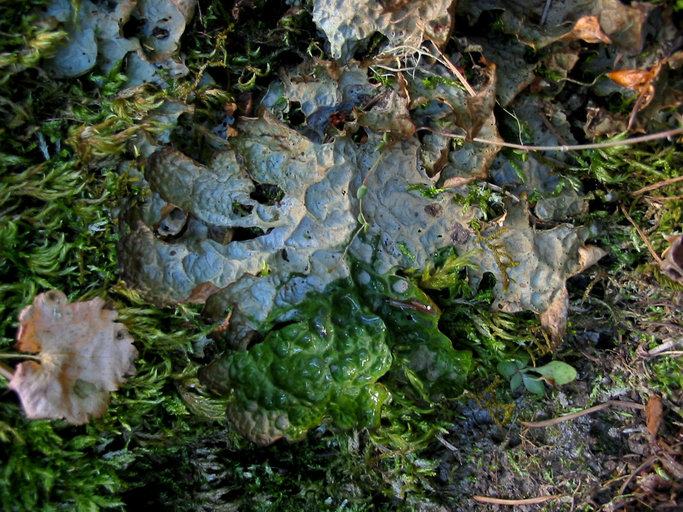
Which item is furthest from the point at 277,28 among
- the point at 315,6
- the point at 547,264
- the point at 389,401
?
the point at 389,401

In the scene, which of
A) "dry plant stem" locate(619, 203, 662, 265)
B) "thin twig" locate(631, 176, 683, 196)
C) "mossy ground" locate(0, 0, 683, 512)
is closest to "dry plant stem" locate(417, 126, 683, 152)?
"mossy ground" locate(0, 0, 683, 512)

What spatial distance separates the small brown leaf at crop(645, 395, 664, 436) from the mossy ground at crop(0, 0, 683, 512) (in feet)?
0.14

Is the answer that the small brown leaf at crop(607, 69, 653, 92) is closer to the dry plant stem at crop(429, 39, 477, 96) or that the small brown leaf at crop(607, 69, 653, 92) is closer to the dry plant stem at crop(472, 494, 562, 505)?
the dry plant stem at crop(429, 39, 477, 96)

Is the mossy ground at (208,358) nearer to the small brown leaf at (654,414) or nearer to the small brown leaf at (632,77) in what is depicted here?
the small brown leaf at (654,414)

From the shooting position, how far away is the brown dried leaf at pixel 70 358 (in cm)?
203

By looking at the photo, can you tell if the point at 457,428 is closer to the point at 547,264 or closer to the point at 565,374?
the point at 565,374

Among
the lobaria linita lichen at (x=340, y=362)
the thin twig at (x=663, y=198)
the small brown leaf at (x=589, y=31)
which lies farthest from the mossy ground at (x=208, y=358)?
the small brown leaf at (x=589, y=31)

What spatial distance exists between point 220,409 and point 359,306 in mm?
794

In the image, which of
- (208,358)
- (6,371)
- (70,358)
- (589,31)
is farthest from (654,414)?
(6,371)

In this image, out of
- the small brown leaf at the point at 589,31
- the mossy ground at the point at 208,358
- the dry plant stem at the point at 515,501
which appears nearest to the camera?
the small brown leaf at the point at 589,31

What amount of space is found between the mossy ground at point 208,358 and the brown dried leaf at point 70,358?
100 millimetres

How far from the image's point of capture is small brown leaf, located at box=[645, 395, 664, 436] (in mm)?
2385

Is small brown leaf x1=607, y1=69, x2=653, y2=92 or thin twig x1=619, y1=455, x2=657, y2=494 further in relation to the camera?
thin twig x1=619, y1=455, x2=657, y2=494

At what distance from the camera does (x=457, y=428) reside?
8.58 ft
